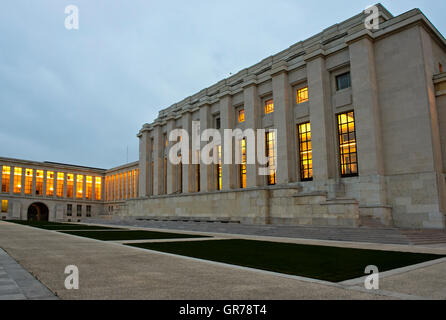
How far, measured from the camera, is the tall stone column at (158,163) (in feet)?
171

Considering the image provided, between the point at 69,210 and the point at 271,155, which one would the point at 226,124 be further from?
the point at 69,210

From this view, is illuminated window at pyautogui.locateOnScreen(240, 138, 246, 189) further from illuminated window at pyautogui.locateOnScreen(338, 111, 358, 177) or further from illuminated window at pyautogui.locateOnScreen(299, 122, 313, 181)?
illuminated window at pyautogui.locateOnScreen(338, 111, 358, 177)

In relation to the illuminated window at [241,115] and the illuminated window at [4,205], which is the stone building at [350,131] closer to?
the illuminated window at [241,115]

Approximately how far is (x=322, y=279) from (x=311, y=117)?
25.6m

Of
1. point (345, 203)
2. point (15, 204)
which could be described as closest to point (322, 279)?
point (345, 203)

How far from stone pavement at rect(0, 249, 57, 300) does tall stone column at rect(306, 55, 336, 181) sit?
2597cm

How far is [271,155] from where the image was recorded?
34.9m

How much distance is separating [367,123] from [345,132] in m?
2.94

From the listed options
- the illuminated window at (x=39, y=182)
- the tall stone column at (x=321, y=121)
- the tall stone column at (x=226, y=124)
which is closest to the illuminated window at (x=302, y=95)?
the tall stone column at (x=321, y=121)

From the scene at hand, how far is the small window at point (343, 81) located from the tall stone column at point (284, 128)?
5226 mm

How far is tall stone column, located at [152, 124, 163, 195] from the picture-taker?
171ft

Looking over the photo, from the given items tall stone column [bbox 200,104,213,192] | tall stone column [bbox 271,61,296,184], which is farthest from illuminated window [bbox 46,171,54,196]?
tall stone column [bbox 271,61,296,184]

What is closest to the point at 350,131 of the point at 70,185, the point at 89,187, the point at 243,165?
the point at 243,165
